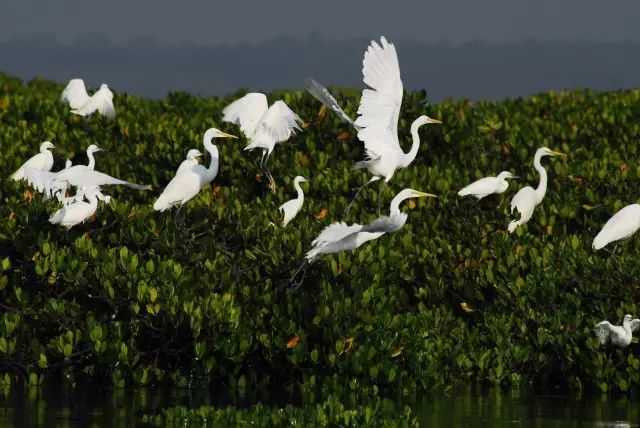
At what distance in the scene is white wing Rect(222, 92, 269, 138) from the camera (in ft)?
69.4

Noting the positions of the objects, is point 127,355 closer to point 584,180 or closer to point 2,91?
point 584,180

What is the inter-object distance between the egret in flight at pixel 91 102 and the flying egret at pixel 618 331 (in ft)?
36.5

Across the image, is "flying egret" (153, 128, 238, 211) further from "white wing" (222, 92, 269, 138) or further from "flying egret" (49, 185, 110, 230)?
"white wing" (222, 92, 269, 138)

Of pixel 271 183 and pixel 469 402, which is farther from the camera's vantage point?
pixel 271 183

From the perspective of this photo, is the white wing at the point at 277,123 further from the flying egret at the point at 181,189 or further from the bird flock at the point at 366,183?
the flying egret at the point at 181,189

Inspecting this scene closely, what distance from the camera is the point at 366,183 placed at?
1922 centimetres

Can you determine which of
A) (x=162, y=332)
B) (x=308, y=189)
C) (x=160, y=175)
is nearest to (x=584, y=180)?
(x=308, y=189)

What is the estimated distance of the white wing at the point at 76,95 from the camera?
24352mm

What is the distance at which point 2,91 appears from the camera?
95.5ft

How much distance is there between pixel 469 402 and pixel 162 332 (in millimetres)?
3357

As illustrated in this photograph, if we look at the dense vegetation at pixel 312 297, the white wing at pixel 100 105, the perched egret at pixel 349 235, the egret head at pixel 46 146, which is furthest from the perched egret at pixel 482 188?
the white wing at pixel 100 105

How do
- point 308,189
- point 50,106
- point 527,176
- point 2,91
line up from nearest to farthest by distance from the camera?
point 308,189 < point 527,176 < point 50,106 < point 2,91

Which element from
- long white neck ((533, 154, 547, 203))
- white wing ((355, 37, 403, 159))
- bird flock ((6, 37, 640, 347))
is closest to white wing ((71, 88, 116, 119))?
bird flock ((6, 37, 640, 347))

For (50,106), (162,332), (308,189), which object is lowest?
(162,332)
